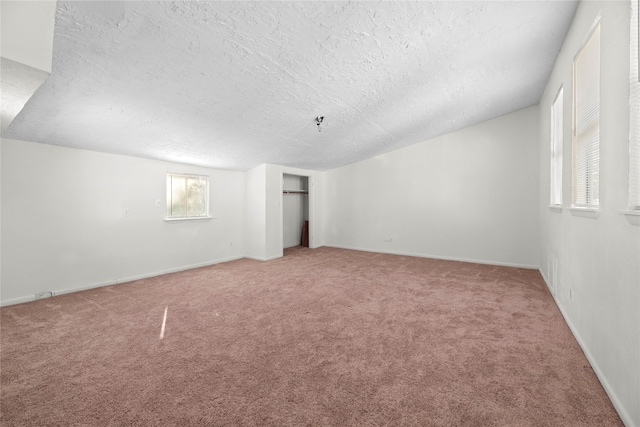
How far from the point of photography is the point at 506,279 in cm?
417

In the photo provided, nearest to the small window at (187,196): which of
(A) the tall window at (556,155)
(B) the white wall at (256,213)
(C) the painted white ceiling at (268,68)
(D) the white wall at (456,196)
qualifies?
(C) the painted white ceiling at (268,68)

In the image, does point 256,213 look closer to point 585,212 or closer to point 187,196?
point 187,196

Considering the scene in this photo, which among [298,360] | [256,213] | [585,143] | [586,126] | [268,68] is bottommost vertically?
[298,360]

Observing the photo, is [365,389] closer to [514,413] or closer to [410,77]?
[514,413]

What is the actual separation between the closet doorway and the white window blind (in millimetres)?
6223

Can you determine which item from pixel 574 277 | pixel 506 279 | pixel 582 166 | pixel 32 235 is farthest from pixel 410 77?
pixel 32 235

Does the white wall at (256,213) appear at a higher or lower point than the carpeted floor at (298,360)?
higher

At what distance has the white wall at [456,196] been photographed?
194 inches

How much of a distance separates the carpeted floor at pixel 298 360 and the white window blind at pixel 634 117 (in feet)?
4.08

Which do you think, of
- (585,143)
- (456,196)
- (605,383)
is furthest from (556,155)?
(605,383)

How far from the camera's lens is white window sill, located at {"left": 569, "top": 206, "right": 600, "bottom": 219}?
73.3 inches

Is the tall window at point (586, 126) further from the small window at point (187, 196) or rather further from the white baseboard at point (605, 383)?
the small window at point (187, 196)

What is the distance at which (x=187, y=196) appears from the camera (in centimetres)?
520

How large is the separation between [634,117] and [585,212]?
989mm
